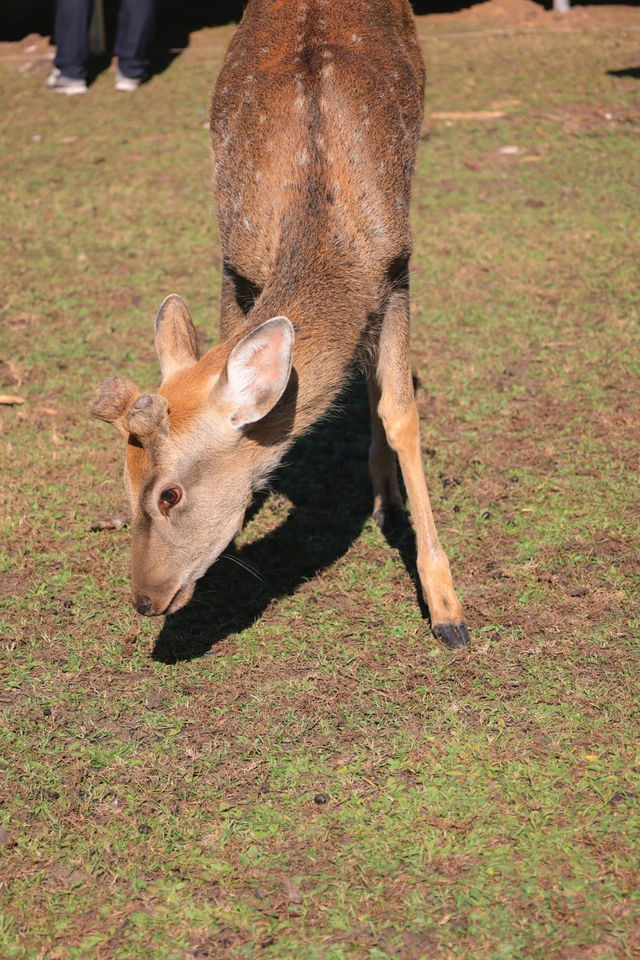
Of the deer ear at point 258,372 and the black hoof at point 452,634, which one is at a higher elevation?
the deer ear at point 258,372

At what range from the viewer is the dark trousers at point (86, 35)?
464 inches

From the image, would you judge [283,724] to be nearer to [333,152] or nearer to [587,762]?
[587,762]

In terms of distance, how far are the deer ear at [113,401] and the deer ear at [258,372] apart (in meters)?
0.34

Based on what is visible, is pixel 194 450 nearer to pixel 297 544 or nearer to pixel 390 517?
pixel 297 544

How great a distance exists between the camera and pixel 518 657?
4438 mm

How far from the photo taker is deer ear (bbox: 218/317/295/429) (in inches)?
154

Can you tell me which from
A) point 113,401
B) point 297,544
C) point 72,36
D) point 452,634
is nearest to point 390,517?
point 297,544

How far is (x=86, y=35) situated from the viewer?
470 inches

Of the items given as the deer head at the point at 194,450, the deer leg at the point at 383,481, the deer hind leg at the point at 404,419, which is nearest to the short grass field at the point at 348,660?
the deer leg at the point at 383,481

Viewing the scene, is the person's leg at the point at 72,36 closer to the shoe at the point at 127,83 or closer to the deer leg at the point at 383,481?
the shoe at the point at 127,83

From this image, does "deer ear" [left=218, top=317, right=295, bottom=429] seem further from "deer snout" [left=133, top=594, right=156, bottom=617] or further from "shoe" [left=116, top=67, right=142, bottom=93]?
"shoe" [left=116, top=67, right=142, bottom=93]

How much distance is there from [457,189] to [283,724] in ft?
20.5

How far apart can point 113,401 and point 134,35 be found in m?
9.08

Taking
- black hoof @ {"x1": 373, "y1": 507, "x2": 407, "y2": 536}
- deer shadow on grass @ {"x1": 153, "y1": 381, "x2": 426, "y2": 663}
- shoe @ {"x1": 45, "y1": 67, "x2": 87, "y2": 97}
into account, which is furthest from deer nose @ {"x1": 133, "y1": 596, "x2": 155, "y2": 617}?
shoe @ {"x1": 45, "y1": 67, "x2": 87, "y2": 97}
